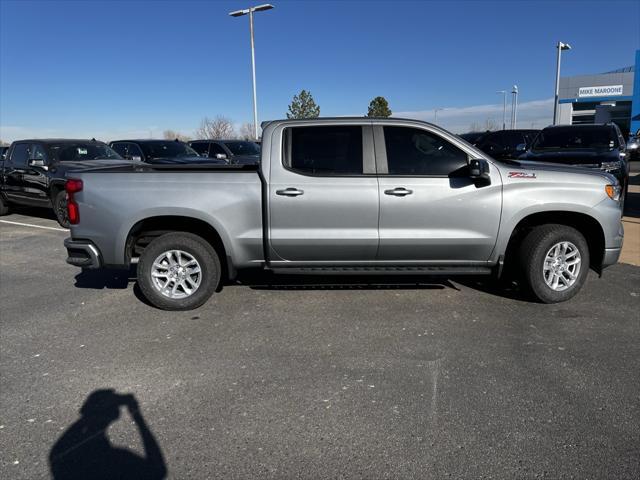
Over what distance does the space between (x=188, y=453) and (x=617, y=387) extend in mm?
2888

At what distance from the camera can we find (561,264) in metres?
5.07

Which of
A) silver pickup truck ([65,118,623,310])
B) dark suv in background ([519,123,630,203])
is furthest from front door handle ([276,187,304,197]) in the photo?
dark suv in background ([519,123,630,203])

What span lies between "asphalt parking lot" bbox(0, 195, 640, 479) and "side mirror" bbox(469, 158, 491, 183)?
4.46 ft

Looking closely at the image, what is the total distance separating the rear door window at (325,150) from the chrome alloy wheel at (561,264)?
2121 mm

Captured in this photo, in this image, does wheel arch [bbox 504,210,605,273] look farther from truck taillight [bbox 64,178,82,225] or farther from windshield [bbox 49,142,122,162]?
windshield [bbox 49,142,122,162]

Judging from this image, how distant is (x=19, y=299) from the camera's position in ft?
18.6

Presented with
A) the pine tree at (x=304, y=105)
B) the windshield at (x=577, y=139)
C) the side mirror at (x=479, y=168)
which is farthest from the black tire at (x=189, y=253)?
the pine tree at (x=304, y=105)

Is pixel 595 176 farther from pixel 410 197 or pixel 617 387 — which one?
pixel 617 387

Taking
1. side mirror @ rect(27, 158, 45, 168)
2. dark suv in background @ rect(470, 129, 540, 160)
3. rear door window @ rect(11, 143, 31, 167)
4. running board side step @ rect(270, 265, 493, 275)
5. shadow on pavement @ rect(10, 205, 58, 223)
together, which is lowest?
shadow on pavement @ rect(10, 205, 58, 223)

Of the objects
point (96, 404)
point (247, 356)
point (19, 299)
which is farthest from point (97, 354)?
point (19, 299)

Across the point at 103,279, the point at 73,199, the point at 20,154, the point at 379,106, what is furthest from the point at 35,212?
the point at 379,106

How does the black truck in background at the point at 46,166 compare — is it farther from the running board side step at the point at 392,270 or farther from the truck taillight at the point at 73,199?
the running board side step at the point at 392,270

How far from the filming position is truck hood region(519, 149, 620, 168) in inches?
352

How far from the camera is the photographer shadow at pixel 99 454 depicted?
8.60 ft
